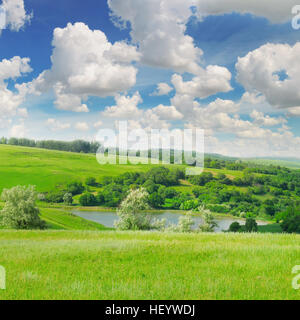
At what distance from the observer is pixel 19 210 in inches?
2259

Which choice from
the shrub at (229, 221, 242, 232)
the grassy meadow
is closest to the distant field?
the grassy meadow

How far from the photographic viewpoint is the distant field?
928 centimetres

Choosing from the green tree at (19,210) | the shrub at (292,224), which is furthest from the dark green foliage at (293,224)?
the green tree at (19,210)

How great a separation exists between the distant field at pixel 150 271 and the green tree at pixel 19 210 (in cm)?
4387

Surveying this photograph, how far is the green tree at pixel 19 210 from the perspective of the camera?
187 ft

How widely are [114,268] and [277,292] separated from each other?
5.74 metres

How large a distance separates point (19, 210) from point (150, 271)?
169 feet

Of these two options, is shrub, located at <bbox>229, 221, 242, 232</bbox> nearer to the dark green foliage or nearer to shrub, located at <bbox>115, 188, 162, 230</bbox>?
the dark green foliage

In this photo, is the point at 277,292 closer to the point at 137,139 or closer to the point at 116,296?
the point at 116,296

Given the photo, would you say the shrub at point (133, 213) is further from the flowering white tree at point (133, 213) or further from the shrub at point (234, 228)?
the shrub at point (234, 228)

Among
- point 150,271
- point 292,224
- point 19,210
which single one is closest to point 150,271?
point 150,271

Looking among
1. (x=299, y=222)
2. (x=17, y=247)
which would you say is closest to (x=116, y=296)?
(x=17, y=247)

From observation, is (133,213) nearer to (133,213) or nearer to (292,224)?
(133,213)
